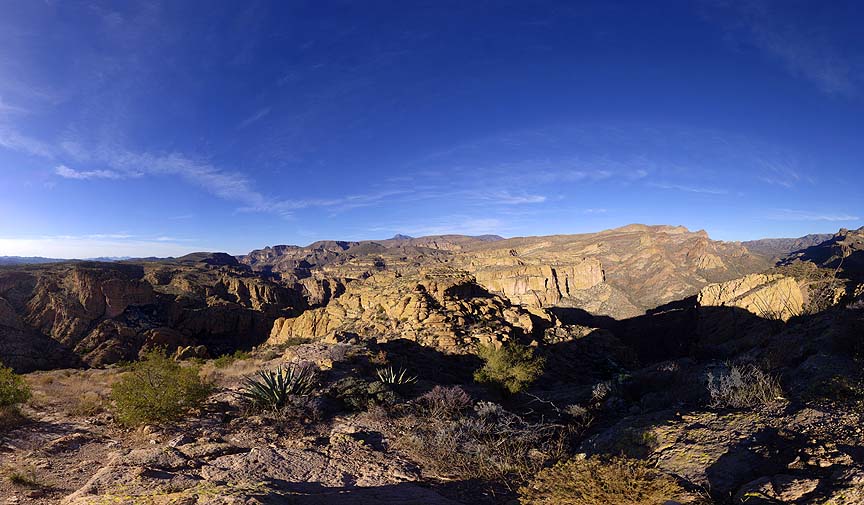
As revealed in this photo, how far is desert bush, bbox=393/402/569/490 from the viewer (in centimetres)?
604

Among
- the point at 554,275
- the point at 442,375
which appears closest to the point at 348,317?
the point at 442,375

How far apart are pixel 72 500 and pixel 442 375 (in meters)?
16.0

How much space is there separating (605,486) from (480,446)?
2.72m

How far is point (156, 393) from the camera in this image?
788 cm

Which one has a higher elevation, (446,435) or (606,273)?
(446,435)

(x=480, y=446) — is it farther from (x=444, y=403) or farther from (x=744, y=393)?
(x=744, y=393)

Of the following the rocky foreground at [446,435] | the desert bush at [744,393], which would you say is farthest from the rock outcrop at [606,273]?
the desert bush at [744,393]

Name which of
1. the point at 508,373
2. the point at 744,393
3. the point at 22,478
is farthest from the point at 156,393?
the point at 508,373

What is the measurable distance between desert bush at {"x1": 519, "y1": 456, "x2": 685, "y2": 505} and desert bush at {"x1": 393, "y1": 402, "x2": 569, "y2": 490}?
1.16m

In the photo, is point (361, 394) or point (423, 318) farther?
point (423, 318)

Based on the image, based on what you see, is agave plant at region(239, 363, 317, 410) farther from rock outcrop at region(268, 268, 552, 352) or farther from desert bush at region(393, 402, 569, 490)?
rock outcrop at region(268, 268, 552, 352)

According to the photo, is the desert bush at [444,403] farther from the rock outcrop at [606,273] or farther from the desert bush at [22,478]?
the rock outcrop at [606,273]

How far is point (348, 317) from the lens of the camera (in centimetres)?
3519

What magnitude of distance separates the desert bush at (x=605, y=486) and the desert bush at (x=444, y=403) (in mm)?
4342
